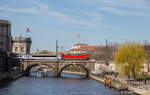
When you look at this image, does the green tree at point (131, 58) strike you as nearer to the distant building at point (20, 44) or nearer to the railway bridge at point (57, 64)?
the railway bridge at point (57, 64)

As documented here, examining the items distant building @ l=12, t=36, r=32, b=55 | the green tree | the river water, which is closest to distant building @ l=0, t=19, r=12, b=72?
the river water

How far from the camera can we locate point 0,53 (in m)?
94.8

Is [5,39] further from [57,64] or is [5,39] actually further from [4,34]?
[57,64]

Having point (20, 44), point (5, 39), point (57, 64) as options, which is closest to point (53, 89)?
point (57, 64)

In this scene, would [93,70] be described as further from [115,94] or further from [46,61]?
[115,94]

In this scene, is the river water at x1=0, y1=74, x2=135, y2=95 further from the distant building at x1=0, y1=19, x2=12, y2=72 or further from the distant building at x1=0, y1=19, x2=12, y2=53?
the distant building at x1=0, y1=19, x2=12, y2=53

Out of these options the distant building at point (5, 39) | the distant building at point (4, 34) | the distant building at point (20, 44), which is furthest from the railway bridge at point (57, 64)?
the distant building at point (20, 44)

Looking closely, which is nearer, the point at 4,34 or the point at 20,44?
the point at 4,34

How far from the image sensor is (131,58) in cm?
7638

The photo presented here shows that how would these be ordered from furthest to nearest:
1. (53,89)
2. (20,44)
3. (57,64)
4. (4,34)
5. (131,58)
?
(20,44) → (4,34) → (57,64) → (131,58) → (53,89)

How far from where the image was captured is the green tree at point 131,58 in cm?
7556

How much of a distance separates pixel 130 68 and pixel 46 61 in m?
42.6

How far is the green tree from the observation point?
75562mm

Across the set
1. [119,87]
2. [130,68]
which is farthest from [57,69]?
[119,87]
